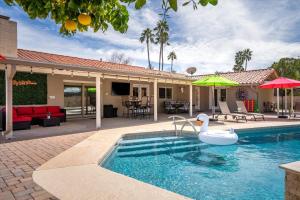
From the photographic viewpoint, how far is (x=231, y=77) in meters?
23.5

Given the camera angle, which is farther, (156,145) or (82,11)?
(156,145)

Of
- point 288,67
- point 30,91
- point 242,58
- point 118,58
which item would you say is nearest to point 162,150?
point 30,91

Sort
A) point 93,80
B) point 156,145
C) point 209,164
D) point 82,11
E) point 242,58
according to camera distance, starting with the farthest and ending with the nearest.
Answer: point 242,58 < point 93,80 < point 156,145 < point 209,164 < point 82,11

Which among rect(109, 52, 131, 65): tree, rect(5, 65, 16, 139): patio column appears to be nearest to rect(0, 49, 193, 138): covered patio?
rect(5, 65, 16, 139): patio column

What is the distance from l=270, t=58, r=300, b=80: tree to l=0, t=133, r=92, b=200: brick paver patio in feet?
122

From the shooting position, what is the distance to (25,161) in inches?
213

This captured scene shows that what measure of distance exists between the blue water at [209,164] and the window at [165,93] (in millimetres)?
10306

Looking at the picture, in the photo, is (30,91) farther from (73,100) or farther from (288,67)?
(288,67)

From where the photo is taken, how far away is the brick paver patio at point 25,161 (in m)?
3.62

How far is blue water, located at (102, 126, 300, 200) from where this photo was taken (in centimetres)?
499

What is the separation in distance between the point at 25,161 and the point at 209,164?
15.9 feet

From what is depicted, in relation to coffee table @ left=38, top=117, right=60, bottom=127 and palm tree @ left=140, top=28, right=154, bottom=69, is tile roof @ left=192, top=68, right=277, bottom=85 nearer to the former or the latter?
coffee table @ left=38, top=117, right=60, bottom=127

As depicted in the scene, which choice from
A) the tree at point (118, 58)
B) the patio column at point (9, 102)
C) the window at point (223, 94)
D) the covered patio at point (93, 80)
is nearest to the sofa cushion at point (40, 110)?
the covered patio at point (93, 80)

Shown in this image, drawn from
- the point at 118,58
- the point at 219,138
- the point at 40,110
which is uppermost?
the point at 118,58
